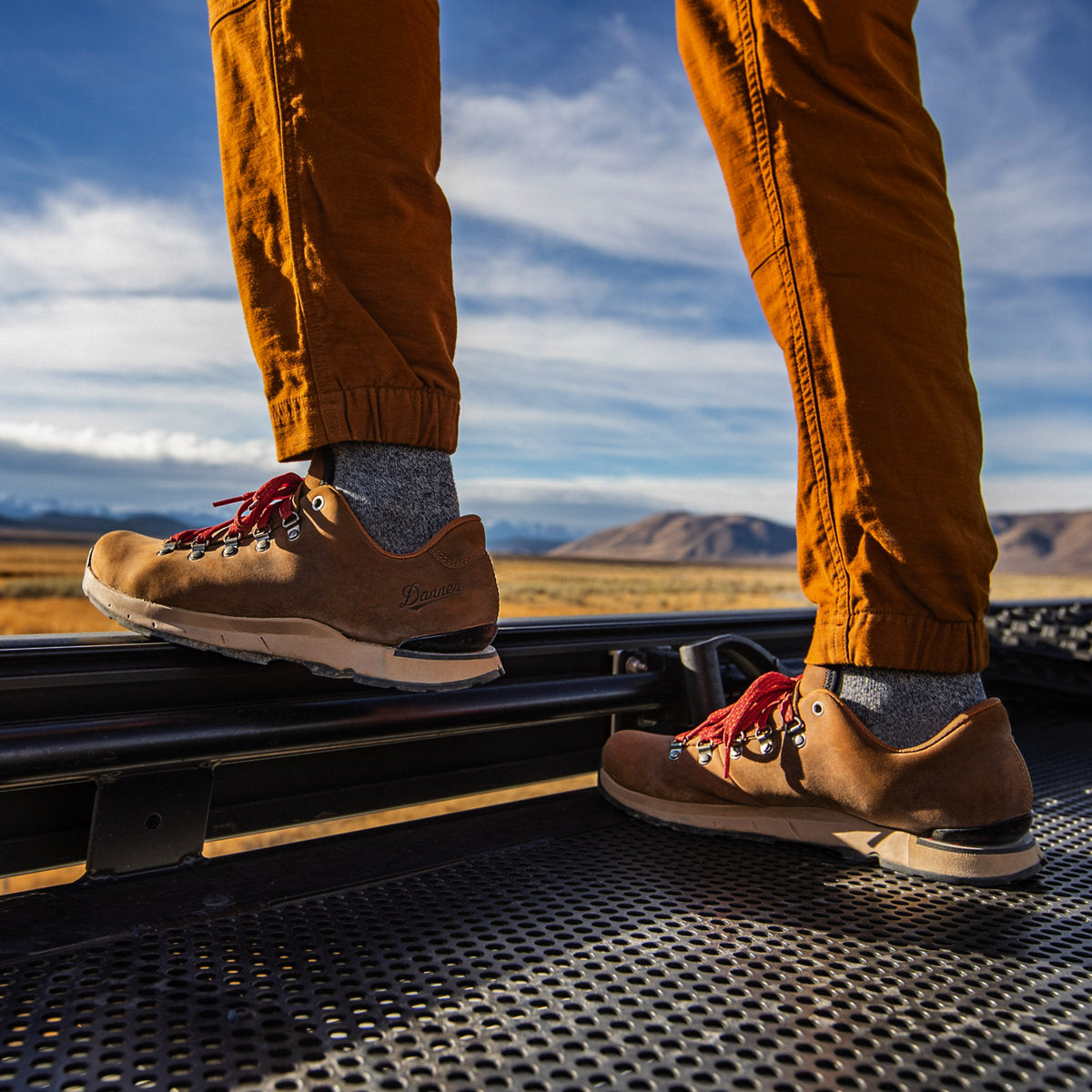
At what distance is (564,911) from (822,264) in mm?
779

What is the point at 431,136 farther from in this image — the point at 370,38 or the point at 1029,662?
the point at 1029,662

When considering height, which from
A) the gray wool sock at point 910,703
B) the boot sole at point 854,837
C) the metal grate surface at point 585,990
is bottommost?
the metal grate surface at point 585,990

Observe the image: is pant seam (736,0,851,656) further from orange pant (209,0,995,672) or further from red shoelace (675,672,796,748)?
red shoelace (675,672,796,748)

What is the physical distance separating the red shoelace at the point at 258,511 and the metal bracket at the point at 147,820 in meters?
0.30

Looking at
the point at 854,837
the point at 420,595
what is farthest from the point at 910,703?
the point at 420,595

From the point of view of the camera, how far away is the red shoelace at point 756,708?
44.9 inches

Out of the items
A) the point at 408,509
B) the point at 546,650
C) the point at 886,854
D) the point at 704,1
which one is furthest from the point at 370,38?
the point at 886,854

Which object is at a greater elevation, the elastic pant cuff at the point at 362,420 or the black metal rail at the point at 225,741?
the elastic pant cuff at the point at 362,420

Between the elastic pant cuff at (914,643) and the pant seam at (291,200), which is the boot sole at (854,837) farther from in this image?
the pant seam at (291,200)

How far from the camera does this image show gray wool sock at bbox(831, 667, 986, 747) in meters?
1.04

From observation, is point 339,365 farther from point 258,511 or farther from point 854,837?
point 854,837

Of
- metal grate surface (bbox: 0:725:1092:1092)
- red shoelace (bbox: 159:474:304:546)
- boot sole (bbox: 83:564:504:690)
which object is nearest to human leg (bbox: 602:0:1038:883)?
metal grate surface (bbox: 0:725:1092:1092)

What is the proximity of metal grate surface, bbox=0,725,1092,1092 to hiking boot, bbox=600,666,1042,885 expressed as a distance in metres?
0.05

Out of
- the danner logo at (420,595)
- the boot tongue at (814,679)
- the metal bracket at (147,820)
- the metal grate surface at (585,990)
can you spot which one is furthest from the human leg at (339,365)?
the boot tongue at (814,679)
